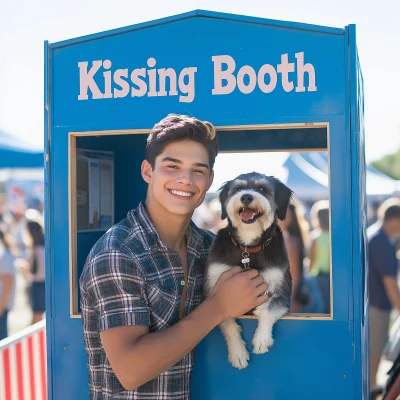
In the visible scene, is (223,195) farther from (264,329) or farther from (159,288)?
(159,288)

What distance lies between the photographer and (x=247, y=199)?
2781mm

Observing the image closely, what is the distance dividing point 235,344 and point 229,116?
1003mm

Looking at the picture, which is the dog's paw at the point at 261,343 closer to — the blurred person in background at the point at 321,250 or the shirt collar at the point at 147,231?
the shirt collar at the point at 147,231

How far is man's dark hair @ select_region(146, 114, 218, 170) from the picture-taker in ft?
7.41

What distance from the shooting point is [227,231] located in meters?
2.82

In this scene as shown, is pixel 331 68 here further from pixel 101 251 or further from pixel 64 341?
pixel 64 341

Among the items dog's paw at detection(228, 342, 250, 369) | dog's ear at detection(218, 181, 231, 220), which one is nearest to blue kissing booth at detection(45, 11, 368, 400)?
dog's paw at detection(228, 342, 250, 369)

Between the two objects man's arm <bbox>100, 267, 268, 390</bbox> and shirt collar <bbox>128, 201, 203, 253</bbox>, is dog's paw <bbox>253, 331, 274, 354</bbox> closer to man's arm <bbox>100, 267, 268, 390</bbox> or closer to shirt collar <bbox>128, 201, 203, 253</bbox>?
man's arm <bbox>100, 267, 268, 390</bbox>

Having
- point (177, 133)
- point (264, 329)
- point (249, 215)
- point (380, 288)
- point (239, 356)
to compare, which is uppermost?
point (177, 133)

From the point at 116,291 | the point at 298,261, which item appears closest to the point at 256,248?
the point at 116,291

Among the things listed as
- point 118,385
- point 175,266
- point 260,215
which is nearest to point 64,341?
point 118,385

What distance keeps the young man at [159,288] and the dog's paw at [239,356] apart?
0.66 feet

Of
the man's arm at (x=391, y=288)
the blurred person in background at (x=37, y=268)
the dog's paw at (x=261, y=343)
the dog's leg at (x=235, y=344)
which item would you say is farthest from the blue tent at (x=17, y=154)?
the dog's paw at (x=261, y=343)

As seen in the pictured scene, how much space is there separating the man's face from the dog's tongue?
0.49 meters
